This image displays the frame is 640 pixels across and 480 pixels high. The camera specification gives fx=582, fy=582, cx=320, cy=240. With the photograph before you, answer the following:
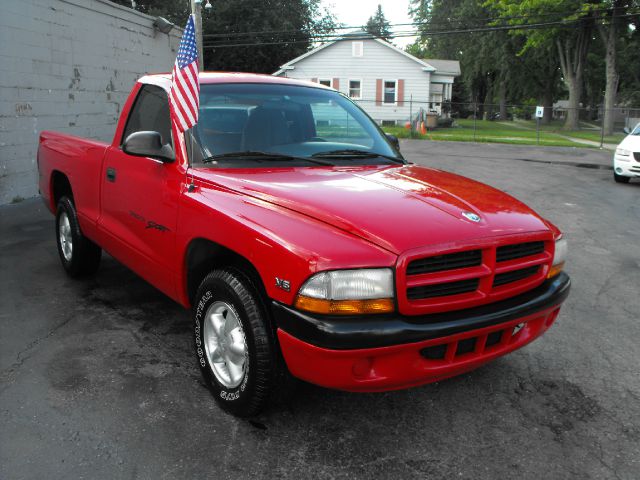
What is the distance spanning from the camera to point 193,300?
3469mm

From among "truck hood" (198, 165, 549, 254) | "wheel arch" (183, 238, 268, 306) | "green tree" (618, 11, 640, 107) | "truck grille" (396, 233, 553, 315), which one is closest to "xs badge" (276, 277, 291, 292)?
"wheel arch" (183, 238, 268, 306)

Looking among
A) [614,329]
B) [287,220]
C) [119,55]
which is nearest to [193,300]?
[287,220]

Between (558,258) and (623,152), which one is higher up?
(623,152)

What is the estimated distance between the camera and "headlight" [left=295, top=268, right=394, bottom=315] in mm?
2475

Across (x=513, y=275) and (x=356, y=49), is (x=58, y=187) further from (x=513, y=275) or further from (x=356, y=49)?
(x=356, y=49)

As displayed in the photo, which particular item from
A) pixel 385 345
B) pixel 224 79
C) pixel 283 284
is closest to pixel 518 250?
pixel 385 345

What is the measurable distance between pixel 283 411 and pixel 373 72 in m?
35.9

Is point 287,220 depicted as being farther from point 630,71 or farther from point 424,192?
point 630,71

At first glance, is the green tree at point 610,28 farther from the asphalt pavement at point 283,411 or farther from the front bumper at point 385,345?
the front bumper at point 385,345

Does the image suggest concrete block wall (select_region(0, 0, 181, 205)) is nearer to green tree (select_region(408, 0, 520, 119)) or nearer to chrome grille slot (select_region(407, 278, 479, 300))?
chrome grille slot (select_region(407, 278, 479, 300))

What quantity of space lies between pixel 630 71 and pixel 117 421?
194 ft

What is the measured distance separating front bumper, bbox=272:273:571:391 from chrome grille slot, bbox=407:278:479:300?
0.31ft

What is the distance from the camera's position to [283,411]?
124 inches

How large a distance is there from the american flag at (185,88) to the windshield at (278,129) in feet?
0.58
